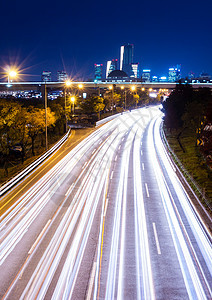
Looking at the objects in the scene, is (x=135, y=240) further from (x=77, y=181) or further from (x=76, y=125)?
(x=76, y=125)

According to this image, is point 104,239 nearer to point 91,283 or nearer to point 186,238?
point 91,283

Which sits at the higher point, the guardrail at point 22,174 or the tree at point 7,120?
the tree at point 7,120

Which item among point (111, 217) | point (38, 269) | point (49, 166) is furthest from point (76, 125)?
point (38, 269)

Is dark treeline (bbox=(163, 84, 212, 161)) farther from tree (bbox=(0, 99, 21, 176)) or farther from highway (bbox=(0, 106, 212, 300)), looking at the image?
tree (bbox=(0, 99, 21, 176))

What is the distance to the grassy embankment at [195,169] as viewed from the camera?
2281cm

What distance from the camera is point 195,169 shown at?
28953 millimetres

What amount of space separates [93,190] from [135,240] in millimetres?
8506

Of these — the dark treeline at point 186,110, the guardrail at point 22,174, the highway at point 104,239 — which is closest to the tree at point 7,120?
the guardrail at point 22,174

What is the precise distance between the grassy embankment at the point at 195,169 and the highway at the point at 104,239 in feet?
4.21

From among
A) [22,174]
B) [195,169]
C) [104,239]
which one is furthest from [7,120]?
[195,169]

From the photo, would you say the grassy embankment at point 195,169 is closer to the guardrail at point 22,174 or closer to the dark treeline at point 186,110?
the dark treeline at point 186,110

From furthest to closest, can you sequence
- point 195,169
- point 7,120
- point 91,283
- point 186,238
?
1. point 7,120
2. point 195,169
3. point 186,238
4. point 91,283

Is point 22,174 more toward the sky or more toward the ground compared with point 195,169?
more toward the ground

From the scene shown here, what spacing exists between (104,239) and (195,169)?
53.4ft
